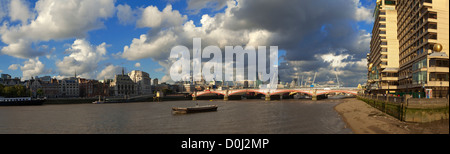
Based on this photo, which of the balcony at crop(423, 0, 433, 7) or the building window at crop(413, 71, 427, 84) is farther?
the balcony at crop(423, 0, 433, 7)

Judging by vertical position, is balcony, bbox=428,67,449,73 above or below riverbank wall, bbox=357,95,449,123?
above

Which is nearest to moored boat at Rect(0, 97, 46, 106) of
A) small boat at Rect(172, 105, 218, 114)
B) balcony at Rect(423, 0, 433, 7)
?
small boat at Rect(172, 105, 218, 114)

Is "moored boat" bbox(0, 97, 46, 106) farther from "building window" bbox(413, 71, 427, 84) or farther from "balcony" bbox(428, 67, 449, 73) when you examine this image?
"balcony" bbox(428, 67, 449, 73)

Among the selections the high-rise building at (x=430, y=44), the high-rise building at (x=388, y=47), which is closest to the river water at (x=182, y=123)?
the high-rise building at (x=430, y=44)

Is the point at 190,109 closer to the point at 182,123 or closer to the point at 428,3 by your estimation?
the point at 182,123

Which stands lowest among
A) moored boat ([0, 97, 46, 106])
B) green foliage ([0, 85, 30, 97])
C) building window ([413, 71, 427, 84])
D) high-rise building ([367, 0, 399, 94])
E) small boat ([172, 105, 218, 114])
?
moored boat ([0, 97, 46, 106])

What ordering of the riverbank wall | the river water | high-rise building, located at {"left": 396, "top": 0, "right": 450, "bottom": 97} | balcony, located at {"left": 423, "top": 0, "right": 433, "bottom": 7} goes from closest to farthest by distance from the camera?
1. the riverbank wall
2. the river water
3. high-rise building, located at {"left": 396, "top": 0, "right": 450, "bottom": 97}
4. balcony, located at {"left": 423, "top": 0, "right": 433, "bottom": 7}

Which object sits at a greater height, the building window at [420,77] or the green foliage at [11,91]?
the building window at [420,77]

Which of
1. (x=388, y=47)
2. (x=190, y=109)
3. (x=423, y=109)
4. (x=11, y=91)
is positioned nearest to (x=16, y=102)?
(x=11, y=91)

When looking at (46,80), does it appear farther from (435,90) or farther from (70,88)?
(435,90)

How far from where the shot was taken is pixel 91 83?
191m

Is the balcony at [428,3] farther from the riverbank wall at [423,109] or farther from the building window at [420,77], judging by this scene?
the riverbank wall at [423,109]

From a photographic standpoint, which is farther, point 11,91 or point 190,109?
Answer: point 11,91
